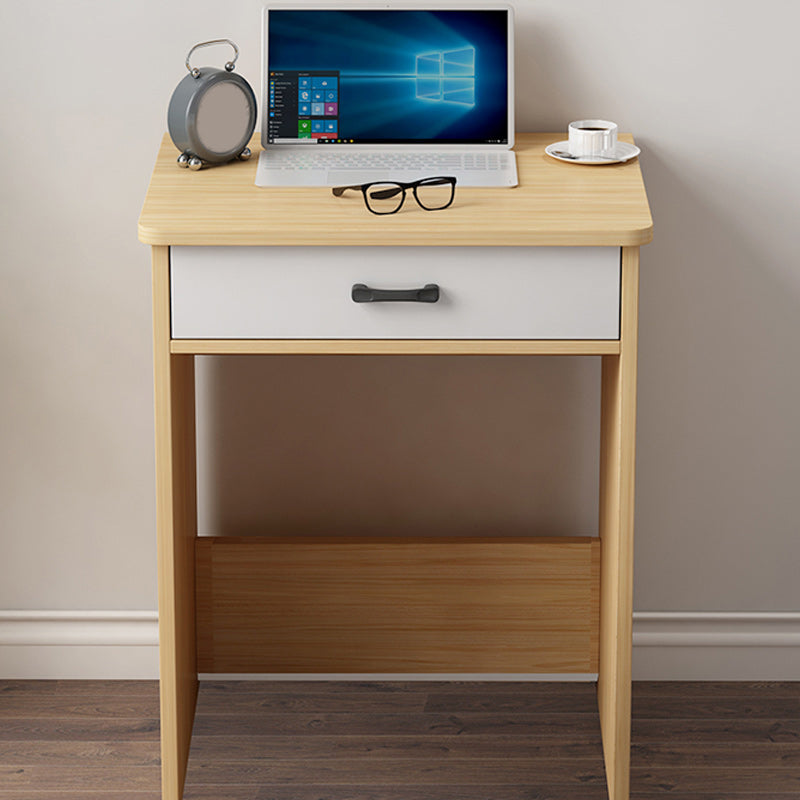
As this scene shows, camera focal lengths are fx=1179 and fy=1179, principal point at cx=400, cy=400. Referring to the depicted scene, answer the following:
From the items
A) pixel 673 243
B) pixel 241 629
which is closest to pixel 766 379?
pixel 673 243

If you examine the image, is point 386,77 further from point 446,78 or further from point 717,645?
point 717,645

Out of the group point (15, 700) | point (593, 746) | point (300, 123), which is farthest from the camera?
point (15, 700)

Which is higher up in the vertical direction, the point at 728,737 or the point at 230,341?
the point at 230,341

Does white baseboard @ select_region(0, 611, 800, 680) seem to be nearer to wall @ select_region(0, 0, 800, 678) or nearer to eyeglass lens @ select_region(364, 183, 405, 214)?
wall @ select_region(0, 0, 800, 678)

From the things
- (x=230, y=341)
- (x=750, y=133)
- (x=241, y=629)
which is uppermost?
(x=750, y=133)

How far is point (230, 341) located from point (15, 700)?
902 mm

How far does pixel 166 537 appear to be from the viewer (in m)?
1.59

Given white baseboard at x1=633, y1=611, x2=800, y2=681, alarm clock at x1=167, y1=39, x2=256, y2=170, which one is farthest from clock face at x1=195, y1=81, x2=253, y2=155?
white baseboard at x1=633, y1=611, x2=800, y2=681

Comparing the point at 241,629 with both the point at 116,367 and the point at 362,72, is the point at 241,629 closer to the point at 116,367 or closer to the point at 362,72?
the point at 116,367

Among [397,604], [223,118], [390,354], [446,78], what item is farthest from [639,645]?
[223,118]

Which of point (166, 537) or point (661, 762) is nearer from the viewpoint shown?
point (166, 537)

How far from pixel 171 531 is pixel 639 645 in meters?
0.91

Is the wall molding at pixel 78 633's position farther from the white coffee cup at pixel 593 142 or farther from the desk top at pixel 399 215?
the white coffee cup at pixel 593 142

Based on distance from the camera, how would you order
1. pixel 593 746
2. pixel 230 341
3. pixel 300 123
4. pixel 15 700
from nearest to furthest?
pixel 230 341 → pixel 300 123 → pixel 593 746 → pixel 15 700
